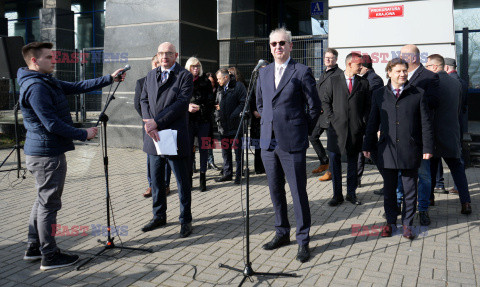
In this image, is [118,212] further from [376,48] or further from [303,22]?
[303,22]

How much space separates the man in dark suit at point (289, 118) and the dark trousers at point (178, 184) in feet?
3.54

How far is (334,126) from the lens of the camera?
6.20 meters

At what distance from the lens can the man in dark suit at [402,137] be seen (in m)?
4.68

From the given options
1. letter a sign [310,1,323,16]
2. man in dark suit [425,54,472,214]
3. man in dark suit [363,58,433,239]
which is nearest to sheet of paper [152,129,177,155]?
man in dark suit [363,58,433,239]

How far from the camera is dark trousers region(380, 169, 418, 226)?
478 cm

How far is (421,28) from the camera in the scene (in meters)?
8.89

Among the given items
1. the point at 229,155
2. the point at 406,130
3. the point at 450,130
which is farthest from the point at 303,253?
the point at 229,155

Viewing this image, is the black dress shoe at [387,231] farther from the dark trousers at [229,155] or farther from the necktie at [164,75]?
the dark trousers at [229,155]

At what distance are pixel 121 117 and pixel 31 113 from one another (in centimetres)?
741

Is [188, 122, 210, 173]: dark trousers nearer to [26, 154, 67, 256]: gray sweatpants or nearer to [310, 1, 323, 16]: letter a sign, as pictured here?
[26, 154, 67, 256]: gray sweatpants

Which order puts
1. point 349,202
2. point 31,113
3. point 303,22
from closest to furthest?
point 31,113 < point 349,202 < point 303,22

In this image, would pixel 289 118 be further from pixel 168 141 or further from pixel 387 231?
pixel 387 231

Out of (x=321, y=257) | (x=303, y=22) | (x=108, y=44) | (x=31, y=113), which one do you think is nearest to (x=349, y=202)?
(x=321, y=257)

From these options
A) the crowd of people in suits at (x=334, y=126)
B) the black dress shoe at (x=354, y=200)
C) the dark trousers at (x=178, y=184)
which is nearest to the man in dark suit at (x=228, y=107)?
the crowd of people in suits at (x=334, y=126)
